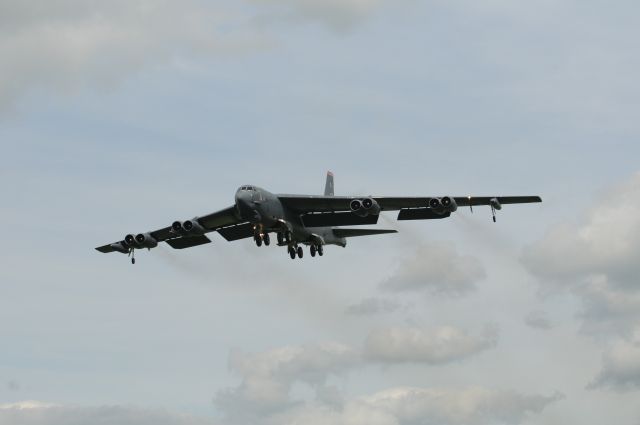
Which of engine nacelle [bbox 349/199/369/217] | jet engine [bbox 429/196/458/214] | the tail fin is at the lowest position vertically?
jet engine [bbox 429/196/458/214]

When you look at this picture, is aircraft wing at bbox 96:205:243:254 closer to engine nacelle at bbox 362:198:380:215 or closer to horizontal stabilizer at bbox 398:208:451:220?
engine nacelle at bbox 362:198:380:215

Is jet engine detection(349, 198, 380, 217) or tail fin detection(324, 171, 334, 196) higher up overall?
tail fin detection(324, 171, 334, 196)

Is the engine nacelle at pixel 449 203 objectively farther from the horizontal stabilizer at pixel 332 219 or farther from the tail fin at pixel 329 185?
Answer: the tail fin at pixel 329 185

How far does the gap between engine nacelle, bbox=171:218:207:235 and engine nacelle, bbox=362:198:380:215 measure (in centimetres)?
1095

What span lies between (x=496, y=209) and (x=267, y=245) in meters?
13.4

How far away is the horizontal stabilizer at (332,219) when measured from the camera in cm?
7025

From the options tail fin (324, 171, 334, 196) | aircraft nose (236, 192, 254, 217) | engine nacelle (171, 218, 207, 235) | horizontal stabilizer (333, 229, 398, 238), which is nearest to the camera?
aircraft nose (236, 192, 254, 217)

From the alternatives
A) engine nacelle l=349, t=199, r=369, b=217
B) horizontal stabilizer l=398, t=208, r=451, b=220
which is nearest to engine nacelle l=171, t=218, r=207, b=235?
engine nacelle l=349, t=199, r=369, b=217

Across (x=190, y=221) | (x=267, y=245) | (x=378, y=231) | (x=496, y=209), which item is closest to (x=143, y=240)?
(x=190, y=221)

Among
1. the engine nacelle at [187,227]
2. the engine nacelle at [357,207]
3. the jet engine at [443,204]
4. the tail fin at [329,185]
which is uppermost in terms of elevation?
the tail fin at [329,185]

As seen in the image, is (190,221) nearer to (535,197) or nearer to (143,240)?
(143,240)

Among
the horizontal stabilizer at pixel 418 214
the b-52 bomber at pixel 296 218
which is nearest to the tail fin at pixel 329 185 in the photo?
the b-52 bomber at pixel 296 218

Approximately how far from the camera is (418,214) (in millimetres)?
68312

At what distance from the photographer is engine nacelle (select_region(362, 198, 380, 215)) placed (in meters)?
66.6
